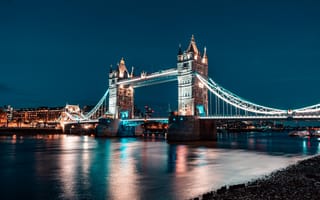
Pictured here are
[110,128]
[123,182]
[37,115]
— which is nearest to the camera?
[123,182]

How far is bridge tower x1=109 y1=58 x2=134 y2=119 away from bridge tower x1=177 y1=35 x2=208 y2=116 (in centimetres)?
2202

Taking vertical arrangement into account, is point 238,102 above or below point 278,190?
above

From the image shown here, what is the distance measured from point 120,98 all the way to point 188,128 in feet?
92.3

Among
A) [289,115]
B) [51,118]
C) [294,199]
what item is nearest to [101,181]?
[294,199]

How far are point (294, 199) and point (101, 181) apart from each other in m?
8.74

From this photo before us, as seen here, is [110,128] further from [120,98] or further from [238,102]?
[238,102]

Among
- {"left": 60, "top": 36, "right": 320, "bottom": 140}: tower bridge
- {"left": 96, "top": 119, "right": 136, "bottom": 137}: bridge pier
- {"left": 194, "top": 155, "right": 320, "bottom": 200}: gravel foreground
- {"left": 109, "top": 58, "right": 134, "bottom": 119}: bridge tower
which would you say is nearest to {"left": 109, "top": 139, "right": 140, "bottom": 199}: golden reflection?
{"left": 194, "top": 155, "right": 320, "bottom": 200}: gravel foreground

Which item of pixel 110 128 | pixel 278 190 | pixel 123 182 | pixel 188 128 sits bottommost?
pixel 123 182

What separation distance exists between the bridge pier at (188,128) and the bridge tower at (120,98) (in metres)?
24.9

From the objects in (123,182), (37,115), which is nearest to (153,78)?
(123,182)

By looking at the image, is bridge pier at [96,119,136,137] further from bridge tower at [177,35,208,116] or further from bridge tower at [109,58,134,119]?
bridge tower at [177,35,208,116]

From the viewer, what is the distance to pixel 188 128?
43.2 meters

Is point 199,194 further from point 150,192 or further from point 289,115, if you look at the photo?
point 289,115

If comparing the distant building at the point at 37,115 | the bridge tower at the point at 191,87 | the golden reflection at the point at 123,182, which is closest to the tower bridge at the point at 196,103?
the bridge tower at the point at 191,87
